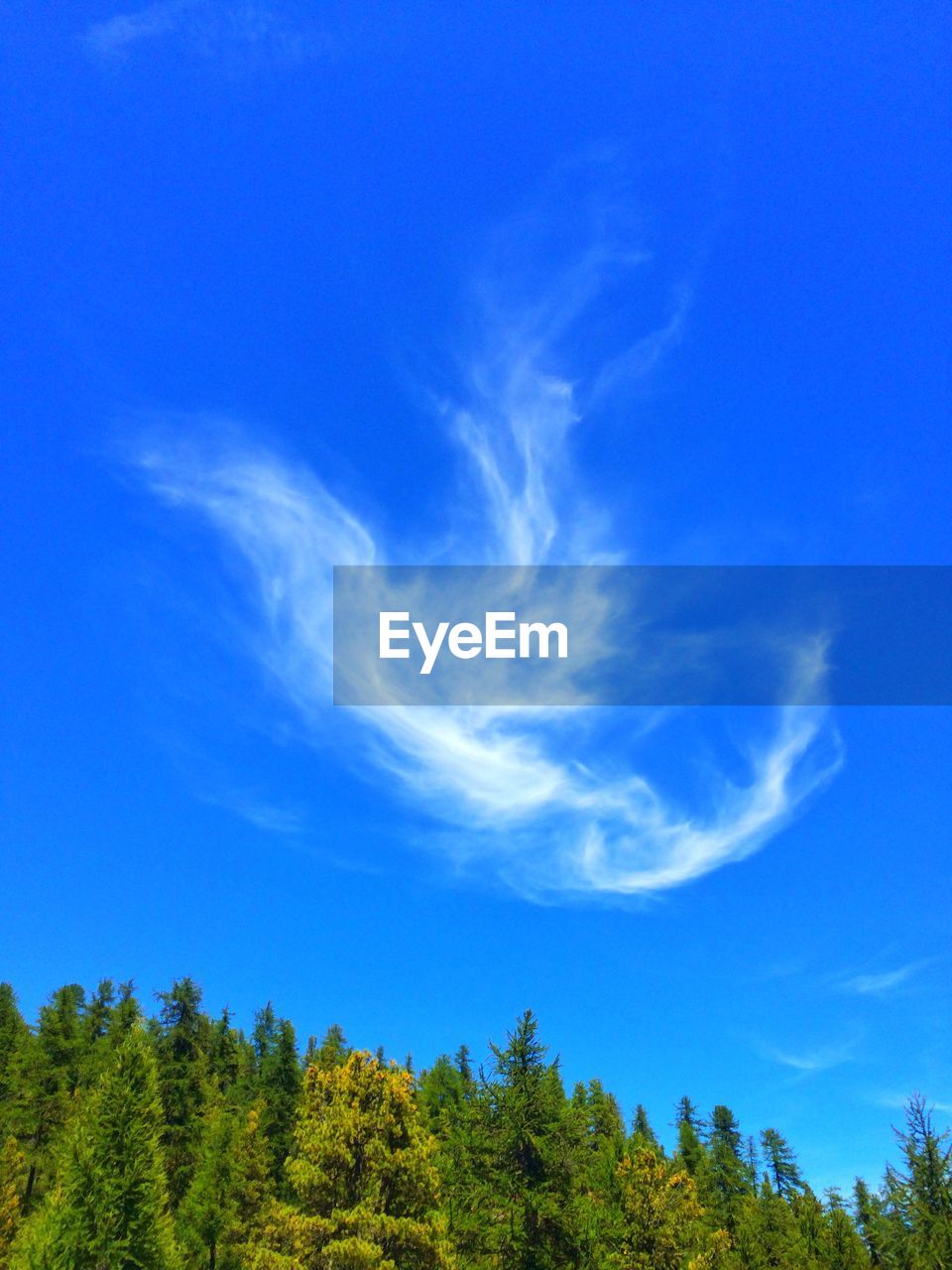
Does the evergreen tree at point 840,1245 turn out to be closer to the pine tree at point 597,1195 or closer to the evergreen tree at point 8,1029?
the pine tree at point 597,1195

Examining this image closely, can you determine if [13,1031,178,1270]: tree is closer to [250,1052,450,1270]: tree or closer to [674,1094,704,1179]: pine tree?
[250,1052,450,1270]: tree

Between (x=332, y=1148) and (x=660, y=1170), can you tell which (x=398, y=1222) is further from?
(x=660, y=1170)

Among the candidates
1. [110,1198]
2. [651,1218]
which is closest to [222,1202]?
[110,1198]

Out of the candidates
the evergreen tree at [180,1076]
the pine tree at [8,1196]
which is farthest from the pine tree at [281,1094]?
the pine tree at [8,1196]

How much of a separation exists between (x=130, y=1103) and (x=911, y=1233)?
88.7 feet

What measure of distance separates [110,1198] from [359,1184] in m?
8.90

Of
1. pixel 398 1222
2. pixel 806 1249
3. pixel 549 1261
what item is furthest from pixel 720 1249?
pixel 398 1222

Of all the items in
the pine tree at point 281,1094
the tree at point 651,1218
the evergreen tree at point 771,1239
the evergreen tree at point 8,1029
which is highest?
the evergreen tree at point 8,1029

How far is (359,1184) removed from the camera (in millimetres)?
28125

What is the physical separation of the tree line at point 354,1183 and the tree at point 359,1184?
2.5 inches

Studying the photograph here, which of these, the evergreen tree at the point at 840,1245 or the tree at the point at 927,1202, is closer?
the tree at the point at 927,1202

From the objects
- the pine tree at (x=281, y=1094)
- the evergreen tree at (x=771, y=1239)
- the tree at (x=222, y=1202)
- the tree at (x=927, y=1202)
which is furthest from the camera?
the pine tree at (x=281, y=1094)

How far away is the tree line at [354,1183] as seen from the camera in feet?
88.6

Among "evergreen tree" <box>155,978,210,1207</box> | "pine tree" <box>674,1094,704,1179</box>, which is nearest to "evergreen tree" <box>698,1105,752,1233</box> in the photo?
"pine tree" <box>674,1094,704,1179</box>
